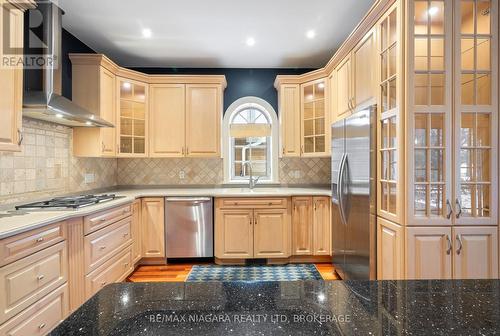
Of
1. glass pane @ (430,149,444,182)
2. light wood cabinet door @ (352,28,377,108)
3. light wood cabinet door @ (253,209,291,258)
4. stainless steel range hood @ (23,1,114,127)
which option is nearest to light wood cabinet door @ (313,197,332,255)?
light wood cabinet door @ (253,209,291,258)

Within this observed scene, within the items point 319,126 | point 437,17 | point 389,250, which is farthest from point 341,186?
point 437,17

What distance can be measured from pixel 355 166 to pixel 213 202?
172 cm

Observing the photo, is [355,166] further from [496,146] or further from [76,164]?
[76,164]

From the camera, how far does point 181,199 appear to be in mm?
3273

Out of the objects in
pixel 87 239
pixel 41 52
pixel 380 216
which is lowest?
pixel 87 239

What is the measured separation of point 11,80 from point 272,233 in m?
2.76

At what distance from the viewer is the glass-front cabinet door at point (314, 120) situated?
3.50 metres

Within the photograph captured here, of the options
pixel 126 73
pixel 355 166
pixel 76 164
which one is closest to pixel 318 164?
pixel 355 166

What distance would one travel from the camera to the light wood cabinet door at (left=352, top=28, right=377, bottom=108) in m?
2.33

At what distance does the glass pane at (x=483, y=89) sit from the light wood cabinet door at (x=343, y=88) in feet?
3.49

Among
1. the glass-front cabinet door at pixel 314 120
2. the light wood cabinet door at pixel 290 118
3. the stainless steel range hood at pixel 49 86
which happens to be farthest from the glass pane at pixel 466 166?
the stainless steel range hood at pixel 49 86

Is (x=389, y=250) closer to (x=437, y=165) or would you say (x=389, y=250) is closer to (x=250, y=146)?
(x=437, y=165)

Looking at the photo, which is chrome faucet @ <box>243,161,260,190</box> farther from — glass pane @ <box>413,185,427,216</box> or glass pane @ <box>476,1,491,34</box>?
glass pane @ <box>476,1,491,34</box>

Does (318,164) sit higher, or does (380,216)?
(318,164)
